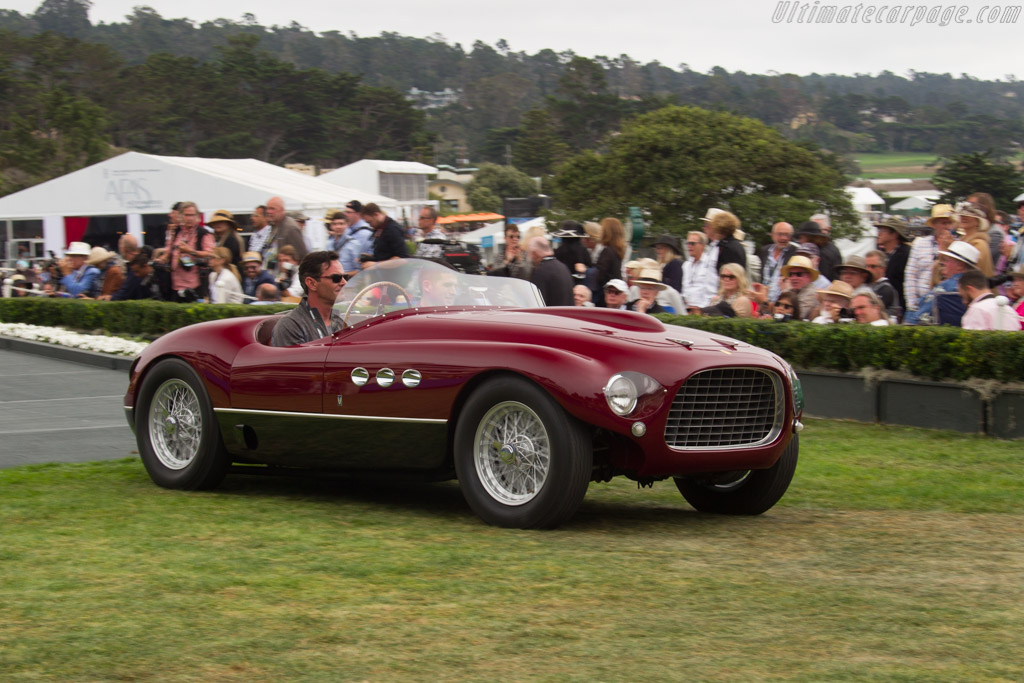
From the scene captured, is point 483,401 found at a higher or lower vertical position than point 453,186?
lower

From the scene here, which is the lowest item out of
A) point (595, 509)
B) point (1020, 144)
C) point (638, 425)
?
point (595, 509)

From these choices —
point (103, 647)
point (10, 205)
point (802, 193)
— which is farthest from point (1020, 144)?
point (103, 647)

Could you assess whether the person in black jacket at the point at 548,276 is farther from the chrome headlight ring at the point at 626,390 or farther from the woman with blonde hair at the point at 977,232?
the chrome headlight ring at the point at 626,390

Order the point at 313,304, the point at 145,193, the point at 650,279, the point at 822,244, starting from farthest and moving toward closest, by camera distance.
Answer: the point at 145,193 → the point at 822,244 → the point at 650,279 → the point at 313,304

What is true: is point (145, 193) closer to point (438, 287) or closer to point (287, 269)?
point (287, 269)

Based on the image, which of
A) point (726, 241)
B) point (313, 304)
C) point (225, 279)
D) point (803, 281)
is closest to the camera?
point (313, 304)

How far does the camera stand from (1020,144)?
161 metres

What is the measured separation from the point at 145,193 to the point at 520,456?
129 feet

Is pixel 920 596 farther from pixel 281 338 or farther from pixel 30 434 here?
pixel 30 434

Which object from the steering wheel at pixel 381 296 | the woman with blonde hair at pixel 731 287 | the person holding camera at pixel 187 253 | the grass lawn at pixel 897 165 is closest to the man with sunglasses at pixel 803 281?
the woman with blonde hair at pixel 731 287

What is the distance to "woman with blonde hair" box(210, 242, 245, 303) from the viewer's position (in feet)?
56.9

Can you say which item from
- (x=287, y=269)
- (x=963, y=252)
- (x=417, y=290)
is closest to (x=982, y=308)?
(x=963, y=252)

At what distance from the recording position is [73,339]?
60.5ft

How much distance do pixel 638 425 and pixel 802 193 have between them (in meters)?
50.4
